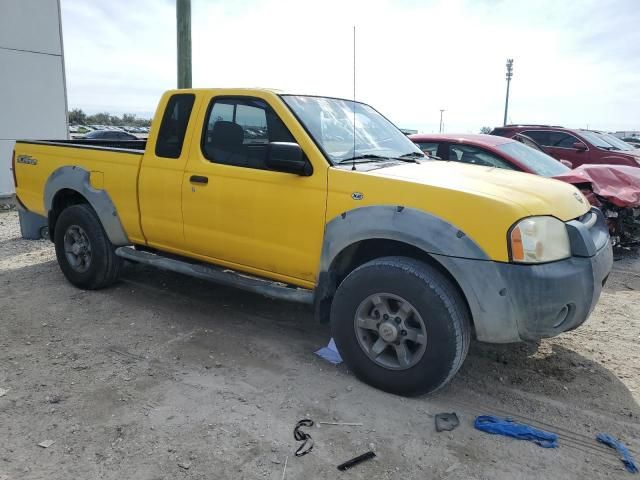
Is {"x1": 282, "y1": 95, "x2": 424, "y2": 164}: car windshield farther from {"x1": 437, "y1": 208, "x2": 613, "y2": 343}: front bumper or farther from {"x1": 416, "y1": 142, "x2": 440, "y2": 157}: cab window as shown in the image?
{"x1": 416, "y1": 142, "x2": 440, "y2": 157}: cab window

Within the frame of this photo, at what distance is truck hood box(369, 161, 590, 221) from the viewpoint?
124 inches

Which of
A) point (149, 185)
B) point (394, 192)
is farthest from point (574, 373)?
point (149, 185)

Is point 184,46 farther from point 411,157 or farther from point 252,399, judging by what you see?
point 252,399

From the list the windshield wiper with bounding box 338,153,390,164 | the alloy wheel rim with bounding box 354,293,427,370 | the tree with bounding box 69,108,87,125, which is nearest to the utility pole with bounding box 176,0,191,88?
the windshield wiper with bounding box 338,153,390,164

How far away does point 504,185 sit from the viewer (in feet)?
11.1

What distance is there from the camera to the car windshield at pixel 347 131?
3.86 metres

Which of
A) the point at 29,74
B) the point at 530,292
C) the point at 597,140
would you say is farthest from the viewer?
the point at 597,140

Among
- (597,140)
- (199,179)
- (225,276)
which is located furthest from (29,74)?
(597,140)

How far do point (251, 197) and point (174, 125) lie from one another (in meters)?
1.19

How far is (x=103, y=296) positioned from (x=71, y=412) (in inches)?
87.3

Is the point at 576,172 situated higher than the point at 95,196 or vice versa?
the point at 576,172

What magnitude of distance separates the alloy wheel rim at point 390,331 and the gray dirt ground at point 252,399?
269mm

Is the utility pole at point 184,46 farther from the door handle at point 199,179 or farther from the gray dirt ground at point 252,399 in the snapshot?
the door handle at point 199,179

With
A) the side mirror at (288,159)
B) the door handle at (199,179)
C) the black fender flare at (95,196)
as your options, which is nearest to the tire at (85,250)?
the black fender flare at (95,196)
